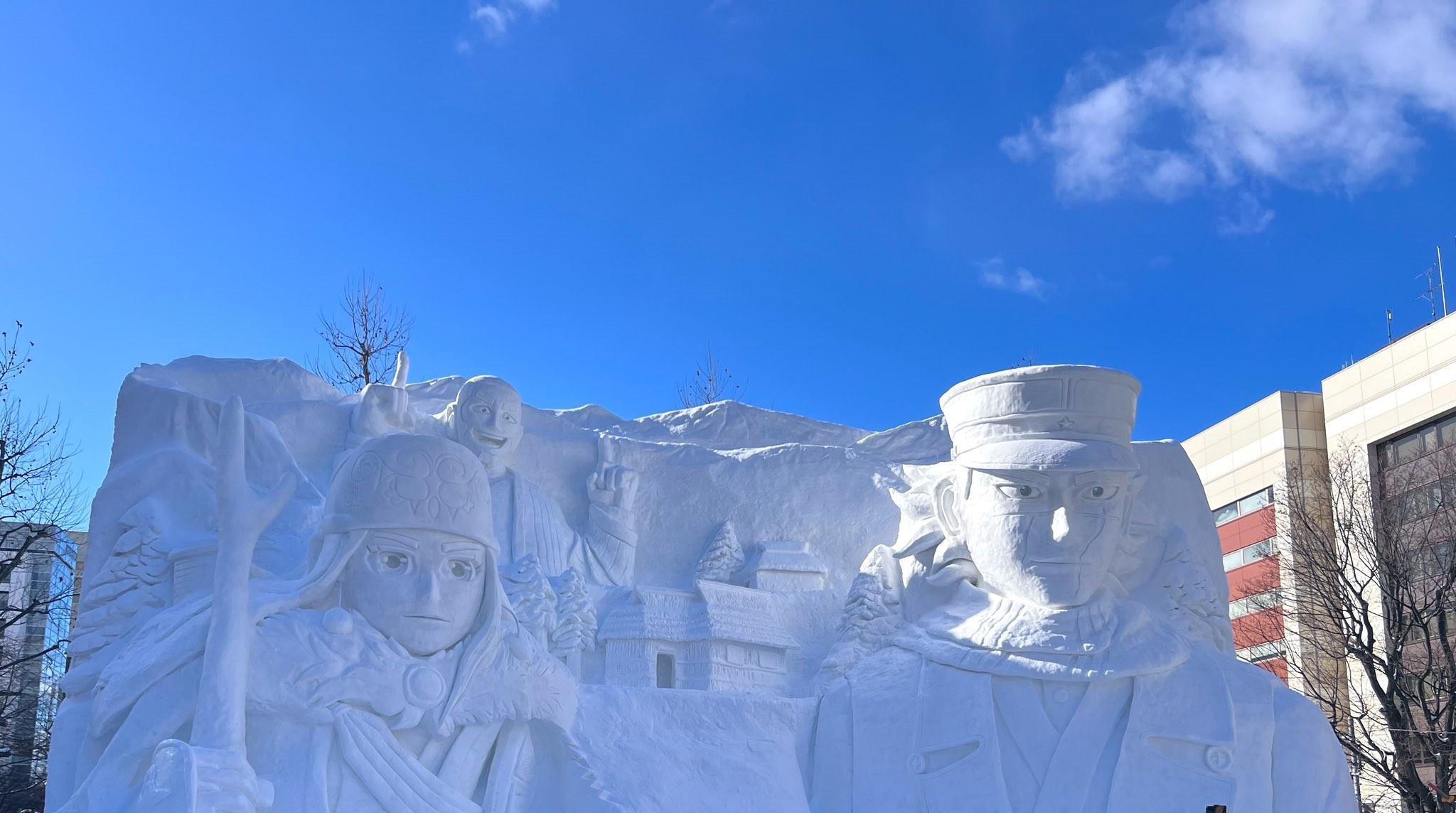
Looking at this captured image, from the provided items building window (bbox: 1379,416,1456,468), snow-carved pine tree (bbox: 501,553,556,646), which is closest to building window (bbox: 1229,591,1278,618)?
building window (bbox: 1379,416,1456,468)

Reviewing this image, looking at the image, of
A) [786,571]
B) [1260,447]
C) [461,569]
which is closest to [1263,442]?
[1260,447]

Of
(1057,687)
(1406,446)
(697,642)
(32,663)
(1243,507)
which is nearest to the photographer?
(1057,687)

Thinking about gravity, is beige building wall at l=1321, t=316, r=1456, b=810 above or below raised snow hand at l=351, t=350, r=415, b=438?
above

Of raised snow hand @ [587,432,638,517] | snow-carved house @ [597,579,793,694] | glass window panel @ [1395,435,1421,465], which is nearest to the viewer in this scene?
snow-carved house @ [597,579,793,694]

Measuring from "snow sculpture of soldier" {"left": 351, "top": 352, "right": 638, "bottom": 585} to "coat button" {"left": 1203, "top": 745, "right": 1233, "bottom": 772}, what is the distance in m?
3.39

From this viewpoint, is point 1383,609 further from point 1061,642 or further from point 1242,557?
point 1061,642

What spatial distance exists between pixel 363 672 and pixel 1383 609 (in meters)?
13.5

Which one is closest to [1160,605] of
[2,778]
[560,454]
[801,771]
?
[801,771]

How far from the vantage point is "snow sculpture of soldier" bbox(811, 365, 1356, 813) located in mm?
6621

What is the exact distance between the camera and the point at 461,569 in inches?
240

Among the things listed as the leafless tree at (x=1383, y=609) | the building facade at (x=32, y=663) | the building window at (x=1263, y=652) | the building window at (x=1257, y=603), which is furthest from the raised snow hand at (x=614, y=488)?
the building window at (x=1263, y=652)

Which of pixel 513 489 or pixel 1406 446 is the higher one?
pixel 1406 446

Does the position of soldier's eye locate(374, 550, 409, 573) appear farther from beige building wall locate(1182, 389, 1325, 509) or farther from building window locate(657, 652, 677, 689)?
beige building wall locate(1182, 389, 1325, 509)

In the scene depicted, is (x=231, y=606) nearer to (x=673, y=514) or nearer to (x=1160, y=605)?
(x=673, y=514)
